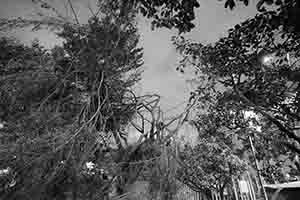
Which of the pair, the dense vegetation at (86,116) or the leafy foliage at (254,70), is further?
the leafy foliage at (254,70)

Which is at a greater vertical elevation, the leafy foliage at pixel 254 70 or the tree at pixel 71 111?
the leafy foliage at pixel 254 70

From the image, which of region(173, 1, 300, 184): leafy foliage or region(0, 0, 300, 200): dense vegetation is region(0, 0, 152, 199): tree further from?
region(173, 1, 300, 184): leafy foliage

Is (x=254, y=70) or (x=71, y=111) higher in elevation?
(x=254, y=70)

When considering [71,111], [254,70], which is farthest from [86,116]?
[254,70]

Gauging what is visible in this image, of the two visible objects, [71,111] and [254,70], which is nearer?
[71,111]

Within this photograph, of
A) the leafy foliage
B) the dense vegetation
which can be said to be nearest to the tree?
the dense vegetation

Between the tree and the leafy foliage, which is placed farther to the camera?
the leafy foliage

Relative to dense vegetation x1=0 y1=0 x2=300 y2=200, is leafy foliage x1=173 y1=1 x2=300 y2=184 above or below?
above

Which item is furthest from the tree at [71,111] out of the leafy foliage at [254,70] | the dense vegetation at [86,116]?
the leafy foliage at [254,70]

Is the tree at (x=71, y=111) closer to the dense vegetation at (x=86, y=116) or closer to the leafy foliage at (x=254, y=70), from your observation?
the dense vegetation at (x=86, y=116)

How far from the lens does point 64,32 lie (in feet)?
4.54

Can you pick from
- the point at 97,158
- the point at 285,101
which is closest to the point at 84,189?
the point at 97,158

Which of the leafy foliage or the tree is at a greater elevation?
the leafy foliage

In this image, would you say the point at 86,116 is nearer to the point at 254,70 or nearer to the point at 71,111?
the point at 71,111
